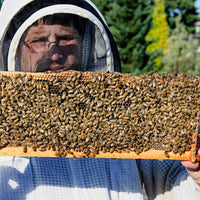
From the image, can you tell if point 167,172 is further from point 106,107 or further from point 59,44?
point 59,44

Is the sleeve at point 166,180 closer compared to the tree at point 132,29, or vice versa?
the sleeve at point 166,180

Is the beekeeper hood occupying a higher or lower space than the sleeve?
higher

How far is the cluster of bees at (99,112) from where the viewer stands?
2.11m

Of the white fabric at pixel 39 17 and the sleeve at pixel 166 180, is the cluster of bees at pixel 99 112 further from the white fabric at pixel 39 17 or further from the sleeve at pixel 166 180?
the white fabric at pixel 39 17

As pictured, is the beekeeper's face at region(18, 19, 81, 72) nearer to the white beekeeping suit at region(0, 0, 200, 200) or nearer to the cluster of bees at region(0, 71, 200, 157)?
the white beekeeping suit at region(0, 0, 200, 200)

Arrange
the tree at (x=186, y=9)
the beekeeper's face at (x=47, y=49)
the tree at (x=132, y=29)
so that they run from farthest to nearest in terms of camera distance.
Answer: the tree at (x=186, y=9) → the tree at (x=132, y=29) → the beekeeper's face at (x=47, y=49)

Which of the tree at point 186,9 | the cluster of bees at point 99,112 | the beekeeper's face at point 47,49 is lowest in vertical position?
the cluster of bees at point 99,112

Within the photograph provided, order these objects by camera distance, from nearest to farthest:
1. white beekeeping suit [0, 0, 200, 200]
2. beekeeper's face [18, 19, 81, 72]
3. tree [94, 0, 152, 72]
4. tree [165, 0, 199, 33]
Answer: white beekeeping suit [0, 0, 200, 200] → beekeeper's face [18, 19, 81, 72] → tree [94, 0, 152, 72] → tree [165, 0, 199, 33]

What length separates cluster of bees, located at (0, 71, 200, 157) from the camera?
2.11 m

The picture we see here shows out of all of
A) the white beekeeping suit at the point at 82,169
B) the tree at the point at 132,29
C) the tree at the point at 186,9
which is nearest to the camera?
the white beekeeping suit at the point at 82,169

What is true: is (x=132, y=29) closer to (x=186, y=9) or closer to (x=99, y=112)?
(x=99, y=112)

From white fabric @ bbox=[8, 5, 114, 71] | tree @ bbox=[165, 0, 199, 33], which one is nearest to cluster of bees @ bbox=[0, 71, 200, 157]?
white fabric @ bbox=[8, 5, 114, 71]

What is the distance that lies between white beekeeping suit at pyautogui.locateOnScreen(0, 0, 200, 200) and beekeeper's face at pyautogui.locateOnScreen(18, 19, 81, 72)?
87 millimetres

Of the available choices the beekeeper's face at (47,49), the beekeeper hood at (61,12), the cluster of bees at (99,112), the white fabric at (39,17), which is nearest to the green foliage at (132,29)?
the beekeeper hood at (61,12)
